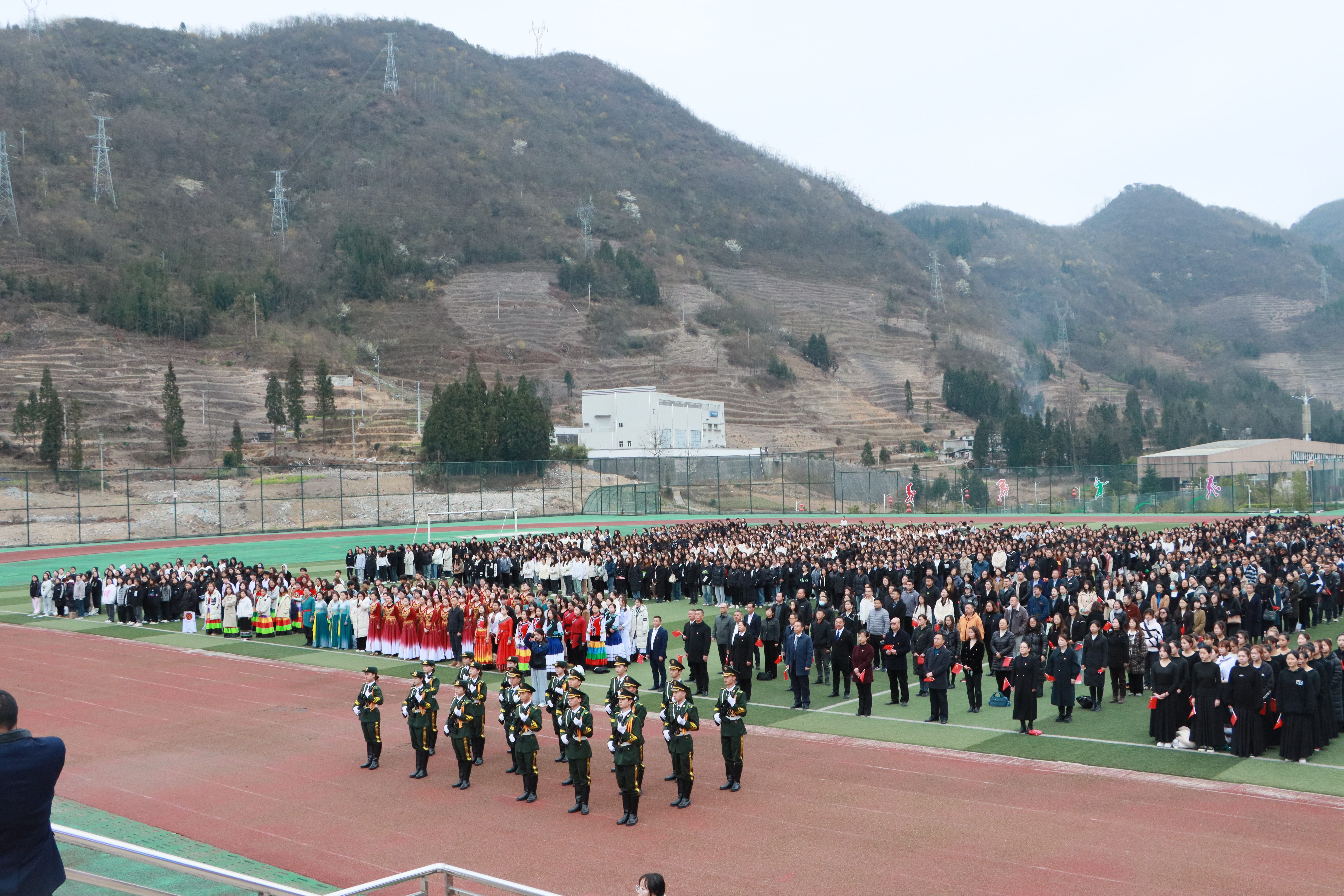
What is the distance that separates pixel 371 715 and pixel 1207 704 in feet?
36.6

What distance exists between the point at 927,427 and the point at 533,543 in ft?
357

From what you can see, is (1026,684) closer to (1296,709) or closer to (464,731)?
(1296,709)

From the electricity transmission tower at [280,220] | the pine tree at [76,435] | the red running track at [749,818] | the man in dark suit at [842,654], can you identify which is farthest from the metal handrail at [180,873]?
the electricity transmission tower at [280,220]

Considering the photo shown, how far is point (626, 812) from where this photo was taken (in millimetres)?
11805

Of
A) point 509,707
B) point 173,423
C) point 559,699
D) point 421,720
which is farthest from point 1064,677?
point 173,423

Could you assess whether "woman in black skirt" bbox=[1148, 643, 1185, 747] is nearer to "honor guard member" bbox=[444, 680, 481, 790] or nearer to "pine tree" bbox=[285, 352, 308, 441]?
"honor guard member" bbox=[444, 680, 481, 790]

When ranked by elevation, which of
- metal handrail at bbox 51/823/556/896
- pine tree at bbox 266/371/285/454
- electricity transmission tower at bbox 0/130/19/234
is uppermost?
electricity transmission tower at bbox 0/130/19/234

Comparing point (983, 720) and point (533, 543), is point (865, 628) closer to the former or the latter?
point (983, 720)

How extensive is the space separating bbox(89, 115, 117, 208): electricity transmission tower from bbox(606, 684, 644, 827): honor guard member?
551ft

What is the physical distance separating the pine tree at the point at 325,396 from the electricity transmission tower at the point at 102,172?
249 feet

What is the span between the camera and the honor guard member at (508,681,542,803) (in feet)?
41.5

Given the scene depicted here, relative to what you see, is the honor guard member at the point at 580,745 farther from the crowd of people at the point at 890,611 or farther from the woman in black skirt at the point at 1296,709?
the woman in black skirt at the point at 1296,709

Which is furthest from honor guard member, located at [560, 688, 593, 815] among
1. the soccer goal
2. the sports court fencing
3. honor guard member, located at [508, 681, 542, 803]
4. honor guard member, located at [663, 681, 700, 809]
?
the sports court fencing

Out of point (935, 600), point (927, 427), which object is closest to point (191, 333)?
point (927, 427)
